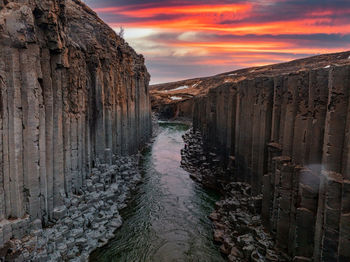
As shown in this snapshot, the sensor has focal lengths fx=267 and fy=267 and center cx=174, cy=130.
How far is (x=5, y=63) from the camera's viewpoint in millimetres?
8023

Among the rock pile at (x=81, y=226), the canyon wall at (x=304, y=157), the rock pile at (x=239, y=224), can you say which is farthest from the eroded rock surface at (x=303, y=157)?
the rock pile at (x=81, y=226)

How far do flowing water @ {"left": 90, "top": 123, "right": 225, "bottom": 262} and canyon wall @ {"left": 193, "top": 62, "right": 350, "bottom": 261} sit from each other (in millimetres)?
2929

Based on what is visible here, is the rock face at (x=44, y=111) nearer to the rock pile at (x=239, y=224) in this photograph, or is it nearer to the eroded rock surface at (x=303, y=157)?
the rock pile at (x=239, y=224)

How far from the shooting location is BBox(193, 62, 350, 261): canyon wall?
6.65 m

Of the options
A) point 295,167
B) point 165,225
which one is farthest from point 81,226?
point 295,167

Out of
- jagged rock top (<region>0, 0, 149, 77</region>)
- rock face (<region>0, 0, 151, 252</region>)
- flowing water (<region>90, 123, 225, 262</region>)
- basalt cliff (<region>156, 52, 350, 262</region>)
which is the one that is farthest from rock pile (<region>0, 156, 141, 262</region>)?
jagged rock top (<region>0, 0, 149, 77</region>)

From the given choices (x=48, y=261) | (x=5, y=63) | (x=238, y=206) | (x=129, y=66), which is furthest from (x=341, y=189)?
(x=129, y=66)

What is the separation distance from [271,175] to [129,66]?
17215mm

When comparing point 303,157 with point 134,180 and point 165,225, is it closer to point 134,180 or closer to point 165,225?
point 165,225

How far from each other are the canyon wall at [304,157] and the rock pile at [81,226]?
6.81m

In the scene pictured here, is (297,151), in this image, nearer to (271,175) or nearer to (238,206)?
(271,175)

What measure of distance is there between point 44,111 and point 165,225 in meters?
7.39

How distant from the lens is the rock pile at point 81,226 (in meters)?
8.09

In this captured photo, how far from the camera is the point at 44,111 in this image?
9352mm
